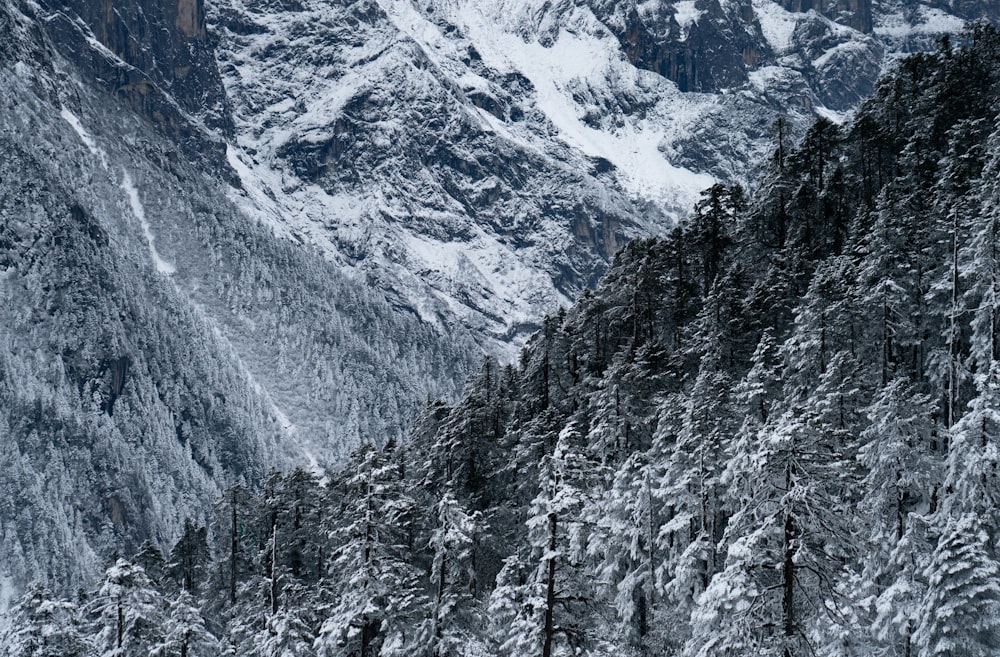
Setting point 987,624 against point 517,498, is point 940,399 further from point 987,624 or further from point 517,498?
point 517,498

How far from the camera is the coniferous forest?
866 inches

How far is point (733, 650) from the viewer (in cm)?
1800

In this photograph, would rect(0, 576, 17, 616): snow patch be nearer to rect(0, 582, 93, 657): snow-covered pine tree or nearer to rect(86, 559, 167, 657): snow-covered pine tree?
rect(0, 582, 93, 657): snow-covered pine tree

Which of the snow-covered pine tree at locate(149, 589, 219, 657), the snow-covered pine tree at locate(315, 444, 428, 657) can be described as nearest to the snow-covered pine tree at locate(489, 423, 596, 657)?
the snow-covered pine tree at locate(315, 444, 428, 657)

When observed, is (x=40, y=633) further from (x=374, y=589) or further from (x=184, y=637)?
(x=374, y=589)

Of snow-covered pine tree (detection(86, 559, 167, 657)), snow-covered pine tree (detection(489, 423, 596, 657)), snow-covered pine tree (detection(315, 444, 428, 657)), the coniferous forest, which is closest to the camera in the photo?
snow-covered pine tree (detection(489, 423, 596, 657))

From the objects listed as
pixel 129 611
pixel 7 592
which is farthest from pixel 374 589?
pixel 7 592

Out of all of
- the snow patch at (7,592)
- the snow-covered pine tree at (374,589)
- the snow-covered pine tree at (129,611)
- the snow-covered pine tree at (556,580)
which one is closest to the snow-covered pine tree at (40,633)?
the snow-covered pine tree at (129,611)

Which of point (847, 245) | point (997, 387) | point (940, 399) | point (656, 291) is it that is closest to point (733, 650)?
point (997, 387)

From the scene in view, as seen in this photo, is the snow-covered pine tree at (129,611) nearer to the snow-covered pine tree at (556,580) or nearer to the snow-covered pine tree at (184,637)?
the snow-covered pine tree at (184,637)

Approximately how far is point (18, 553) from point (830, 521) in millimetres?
181830

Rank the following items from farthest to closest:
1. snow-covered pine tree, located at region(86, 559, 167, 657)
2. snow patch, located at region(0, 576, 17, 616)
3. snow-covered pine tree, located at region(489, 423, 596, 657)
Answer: snow patch, located at region(0, 576, 17, 616)
snow-covered pine tree, located at region(86, 559, 167, 657)
snow-covered pine tree, located at region(489, 423, 596, 657)

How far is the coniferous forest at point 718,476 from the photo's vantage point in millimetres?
21984

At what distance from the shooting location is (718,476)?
3438 cm
